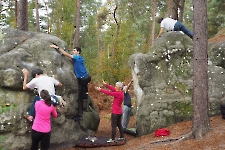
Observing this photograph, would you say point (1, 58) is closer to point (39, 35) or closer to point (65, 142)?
point (39, 35)

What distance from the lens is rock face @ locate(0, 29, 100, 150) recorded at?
7.21 metres

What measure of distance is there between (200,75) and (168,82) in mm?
2861

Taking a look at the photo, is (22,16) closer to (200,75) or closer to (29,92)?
(29,92)

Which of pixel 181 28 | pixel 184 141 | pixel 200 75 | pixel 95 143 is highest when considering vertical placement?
pixel 181 28

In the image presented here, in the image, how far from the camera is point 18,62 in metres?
7.72

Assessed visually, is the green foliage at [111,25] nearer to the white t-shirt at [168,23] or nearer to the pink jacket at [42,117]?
the white t-shirt at [168,23]

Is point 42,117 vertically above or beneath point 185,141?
above

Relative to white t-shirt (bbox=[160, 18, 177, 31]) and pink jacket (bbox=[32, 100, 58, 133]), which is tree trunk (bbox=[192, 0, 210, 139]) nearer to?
white t-shirt (bbox=[160, 18, 177, 31])

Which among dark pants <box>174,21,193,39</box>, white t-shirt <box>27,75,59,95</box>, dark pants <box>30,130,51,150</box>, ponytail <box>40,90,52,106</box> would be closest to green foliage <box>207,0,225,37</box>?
dark pants <box>174,21,193,39</box>

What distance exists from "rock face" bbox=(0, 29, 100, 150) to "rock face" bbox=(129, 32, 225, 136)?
229 cm

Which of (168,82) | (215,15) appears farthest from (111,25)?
(168,82)

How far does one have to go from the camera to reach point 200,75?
21.7 feet

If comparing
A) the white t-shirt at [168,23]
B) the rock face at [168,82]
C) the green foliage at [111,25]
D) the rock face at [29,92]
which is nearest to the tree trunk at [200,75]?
the rock face at [168,82]

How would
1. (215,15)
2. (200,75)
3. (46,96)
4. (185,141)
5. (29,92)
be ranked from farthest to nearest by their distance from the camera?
(215,15), (29,92), (200,75), (185,141), (46,96)
